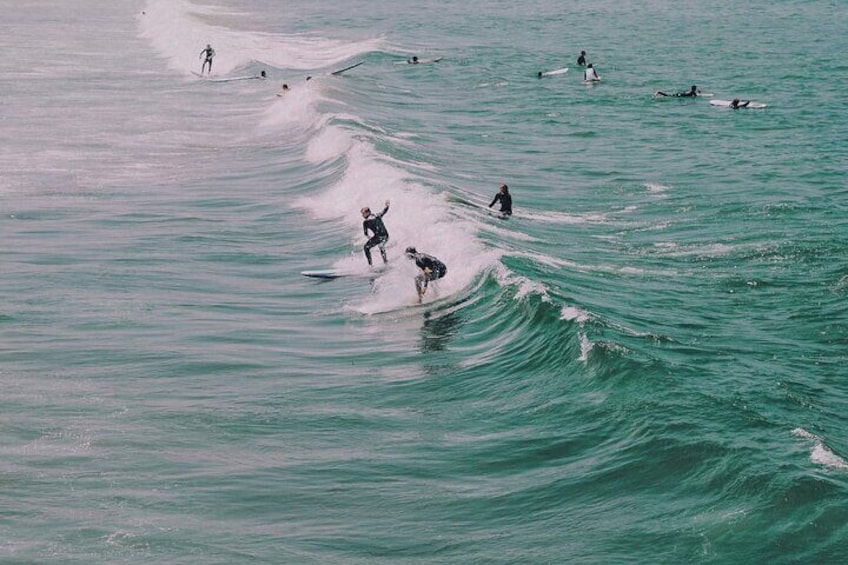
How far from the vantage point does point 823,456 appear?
54.7 ft

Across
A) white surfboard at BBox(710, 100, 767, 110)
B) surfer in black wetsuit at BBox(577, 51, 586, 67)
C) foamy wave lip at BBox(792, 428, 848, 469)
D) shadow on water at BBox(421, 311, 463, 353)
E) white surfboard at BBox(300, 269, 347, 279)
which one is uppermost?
surfer in black wetsuit at BBox(577, 51, 586, 67)

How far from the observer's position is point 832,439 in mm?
18125

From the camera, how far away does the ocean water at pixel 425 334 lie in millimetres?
15703

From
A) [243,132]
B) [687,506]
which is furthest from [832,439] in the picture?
[243,132]

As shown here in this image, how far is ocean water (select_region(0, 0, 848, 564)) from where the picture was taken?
51.5ft

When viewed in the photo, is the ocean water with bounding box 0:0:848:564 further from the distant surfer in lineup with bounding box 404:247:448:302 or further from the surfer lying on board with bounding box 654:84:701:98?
the surfer lying on board with bounding box 654:84:701:98

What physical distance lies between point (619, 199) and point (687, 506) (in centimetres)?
2270

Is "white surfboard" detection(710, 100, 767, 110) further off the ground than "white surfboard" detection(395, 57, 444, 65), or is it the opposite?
Result: "white surfboard" detection(395, 57, 444, 65)

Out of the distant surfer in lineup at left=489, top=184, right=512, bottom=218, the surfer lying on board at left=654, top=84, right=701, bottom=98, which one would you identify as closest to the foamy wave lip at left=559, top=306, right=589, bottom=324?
the distant surfer in lineup at left=489, top=184, right=512, bottom=218

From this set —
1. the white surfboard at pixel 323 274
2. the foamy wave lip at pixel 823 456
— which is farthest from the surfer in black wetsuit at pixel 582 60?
the foamy wave lip at pixel 823 456

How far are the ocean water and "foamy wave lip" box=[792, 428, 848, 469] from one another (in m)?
0.04

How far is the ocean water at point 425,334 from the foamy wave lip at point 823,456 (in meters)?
0.04

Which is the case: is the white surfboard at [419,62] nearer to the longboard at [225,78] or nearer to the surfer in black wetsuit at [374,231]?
the longboard at [225,78]

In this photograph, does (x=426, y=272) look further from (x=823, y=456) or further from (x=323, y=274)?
(x=823, y=456)
